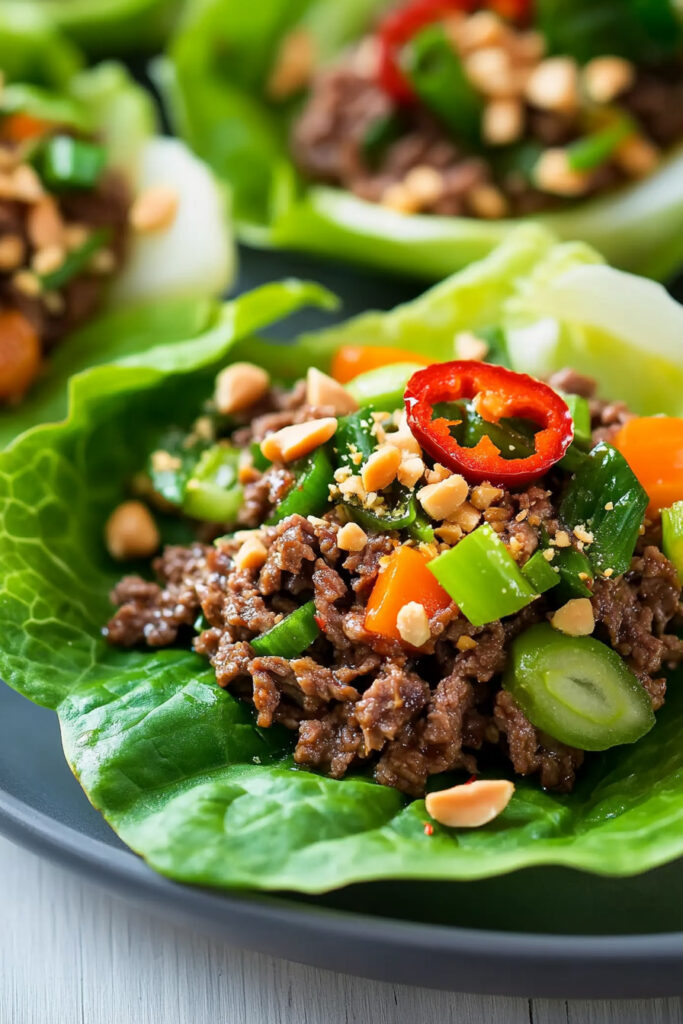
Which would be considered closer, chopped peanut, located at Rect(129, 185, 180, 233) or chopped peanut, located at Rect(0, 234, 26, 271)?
chopped peanut, located at Rect(0, 234, 26, 271)

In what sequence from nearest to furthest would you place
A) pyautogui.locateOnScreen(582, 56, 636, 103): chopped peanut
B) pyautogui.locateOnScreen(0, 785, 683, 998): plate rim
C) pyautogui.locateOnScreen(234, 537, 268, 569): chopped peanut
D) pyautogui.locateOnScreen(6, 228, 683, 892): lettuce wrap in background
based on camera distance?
pyautogui.locateOnScreen(0, 785, 683, 998): plate rim < pyautogui.locateOnScreen(6, 228, 683, 892): lettuce wrap in background < pyautogui.locateOnScreen(234, 537, 268, 569): chopped peanut < pyautogui.locateOnScreen(582, 56, 636, 103): chopped peanut

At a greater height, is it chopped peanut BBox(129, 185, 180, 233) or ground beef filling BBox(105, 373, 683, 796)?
chopped peanut BBox(129, 185, 180, 233)

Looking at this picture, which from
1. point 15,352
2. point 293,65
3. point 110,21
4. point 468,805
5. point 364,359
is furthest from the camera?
point 110,21

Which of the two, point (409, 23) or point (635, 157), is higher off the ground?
point (409, 23)

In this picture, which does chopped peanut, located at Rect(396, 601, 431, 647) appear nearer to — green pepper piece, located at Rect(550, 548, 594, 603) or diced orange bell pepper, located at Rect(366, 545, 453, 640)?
diced orange bell pepper, located at Rect(366, 545, 453, 640)

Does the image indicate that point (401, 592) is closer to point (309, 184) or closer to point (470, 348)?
point (470, 348)

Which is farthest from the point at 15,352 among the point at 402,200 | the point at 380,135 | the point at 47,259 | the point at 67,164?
the point at 380,135

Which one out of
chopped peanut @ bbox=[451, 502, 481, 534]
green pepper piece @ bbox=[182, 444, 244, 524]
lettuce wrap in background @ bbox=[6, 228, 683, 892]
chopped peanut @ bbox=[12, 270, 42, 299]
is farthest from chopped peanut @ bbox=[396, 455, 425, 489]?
chopped peanut @ bbox=[12, 270, 42, 299]

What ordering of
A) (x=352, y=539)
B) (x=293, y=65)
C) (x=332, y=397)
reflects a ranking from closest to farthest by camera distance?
(x=352, y=539), (x=332, y=397), (x=293, y=65)
